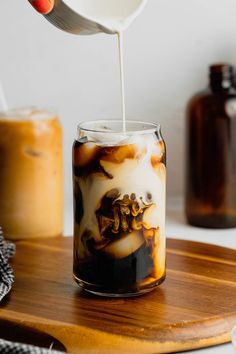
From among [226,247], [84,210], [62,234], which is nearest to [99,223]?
[84,210]

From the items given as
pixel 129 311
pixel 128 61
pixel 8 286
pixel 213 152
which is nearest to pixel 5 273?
pixel 8 286

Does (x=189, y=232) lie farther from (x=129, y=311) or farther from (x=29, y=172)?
(x=129, y=311)

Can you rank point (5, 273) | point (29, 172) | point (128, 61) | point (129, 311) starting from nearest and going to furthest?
point (129, 311), point (5, 273), point (29, 172), point (128, 61)

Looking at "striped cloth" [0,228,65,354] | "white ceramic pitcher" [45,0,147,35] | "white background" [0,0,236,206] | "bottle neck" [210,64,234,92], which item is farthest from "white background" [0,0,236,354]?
"white ceramic pitcher" [45,0,147,35]

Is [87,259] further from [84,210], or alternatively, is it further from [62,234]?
[62,234]

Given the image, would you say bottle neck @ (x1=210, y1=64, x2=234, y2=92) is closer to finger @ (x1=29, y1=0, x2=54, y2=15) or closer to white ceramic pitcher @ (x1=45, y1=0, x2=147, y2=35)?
white ceramic pitcher @ (x1=45, y1=0, x2=147, y2=35)

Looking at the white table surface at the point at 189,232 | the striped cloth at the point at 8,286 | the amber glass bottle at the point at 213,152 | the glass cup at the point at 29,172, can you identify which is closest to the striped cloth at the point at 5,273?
the striped cloth at the point at 8,286
